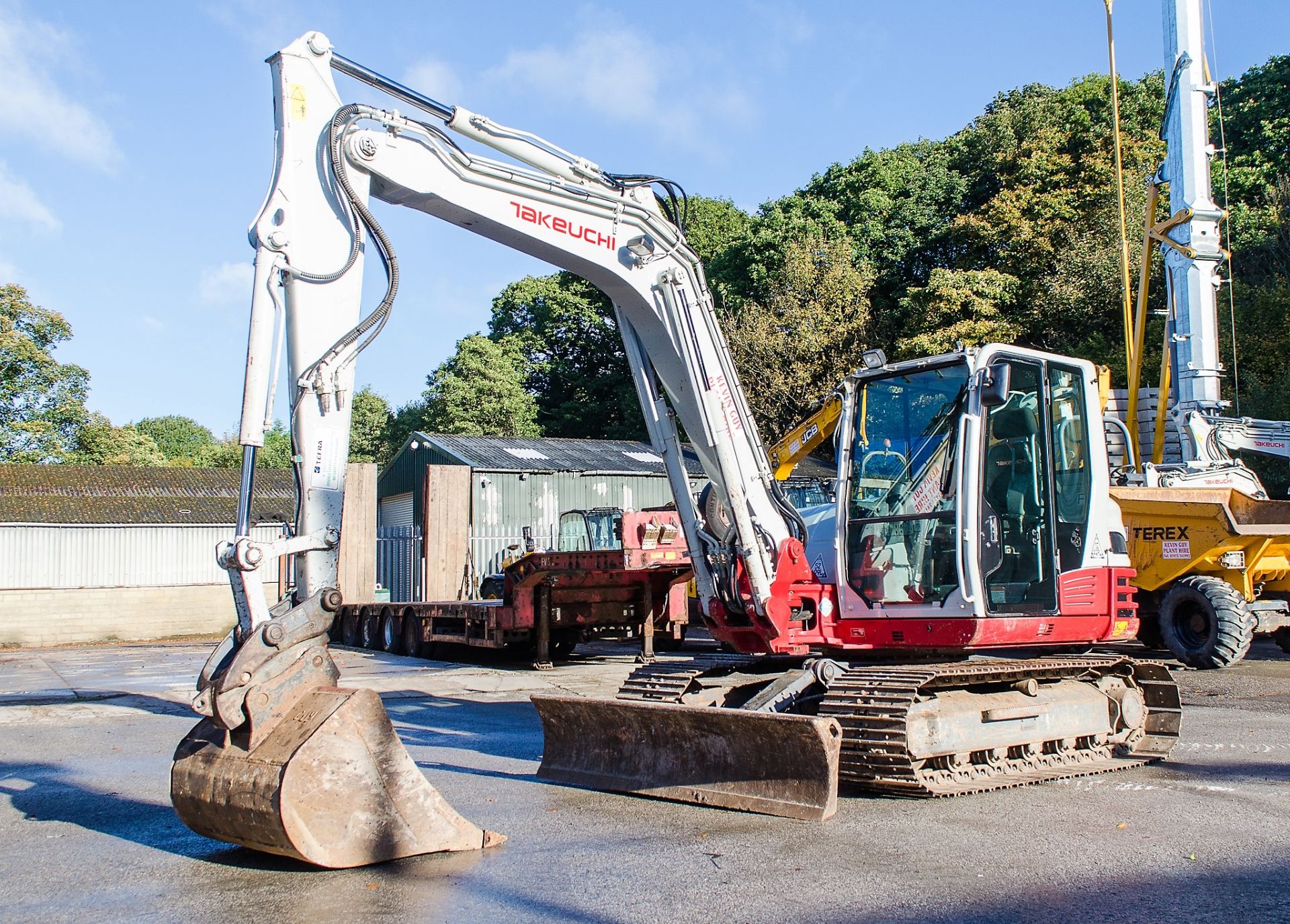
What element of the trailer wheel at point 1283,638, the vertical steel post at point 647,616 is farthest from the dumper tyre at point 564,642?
the trailer wheel at point 1283,638

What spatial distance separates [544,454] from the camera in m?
28.1

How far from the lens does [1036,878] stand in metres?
5.18

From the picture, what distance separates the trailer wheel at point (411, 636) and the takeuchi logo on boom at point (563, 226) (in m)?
11.8

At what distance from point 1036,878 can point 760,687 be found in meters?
2.61

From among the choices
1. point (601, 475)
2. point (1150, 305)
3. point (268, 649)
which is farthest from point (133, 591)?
point (1150, 305)

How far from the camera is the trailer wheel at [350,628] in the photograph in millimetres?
20500

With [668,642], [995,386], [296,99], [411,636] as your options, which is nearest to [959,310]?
[668,642]

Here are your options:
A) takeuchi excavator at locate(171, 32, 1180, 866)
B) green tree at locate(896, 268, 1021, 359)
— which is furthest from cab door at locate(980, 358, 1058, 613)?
green tree at locate(896, 268, 1021, 359)

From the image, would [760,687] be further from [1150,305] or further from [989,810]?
[1150,305]

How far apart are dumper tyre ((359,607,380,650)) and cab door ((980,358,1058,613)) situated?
14.0 metres

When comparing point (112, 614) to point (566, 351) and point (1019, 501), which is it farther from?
point (566, 351)

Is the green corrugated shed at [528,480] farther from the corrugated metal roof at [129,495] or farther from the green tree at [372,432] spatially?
the green tree at [372,432]

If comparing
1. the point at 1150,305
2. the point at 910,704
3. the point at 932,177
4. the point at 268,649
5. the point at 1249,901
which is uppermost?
the point at 932,177

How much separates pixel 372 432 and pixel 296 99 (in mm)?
50317
